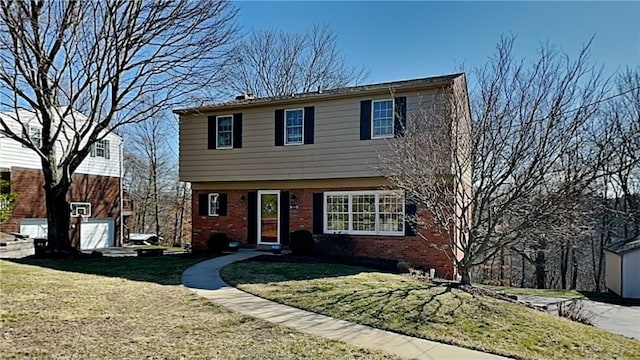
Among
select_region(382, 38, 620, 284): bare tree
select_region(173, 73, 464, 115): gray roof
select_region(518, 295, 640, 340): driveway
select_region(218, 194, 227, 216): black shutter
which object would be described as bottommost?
select_region(518, 295, 640, 340): driveway

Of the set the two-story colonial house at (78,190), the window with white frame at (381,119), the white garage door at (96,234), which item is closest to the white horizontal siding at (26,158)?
the two-story colonial house at (78,190)

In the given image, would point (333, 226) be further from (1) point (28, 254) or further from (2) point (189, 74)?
(1) point (28, 254)

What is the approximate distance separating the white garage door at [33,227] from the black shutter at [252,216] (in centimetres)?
999

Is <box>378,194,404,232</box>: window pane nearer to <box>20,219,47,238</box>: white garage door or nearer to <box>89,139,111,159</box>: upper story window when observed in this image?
<box>20,219,47,238</box>: white garage door

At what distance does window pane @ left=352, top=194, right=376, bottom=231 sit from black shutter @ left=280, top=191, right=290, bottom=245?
8.14ft

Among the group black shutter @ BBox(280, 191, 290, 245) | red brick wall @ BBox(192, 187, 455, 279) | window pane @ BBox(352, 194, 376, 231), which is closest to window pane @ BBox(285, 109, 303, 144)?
red brick wall @ BBox(192, 187, 455, 279)

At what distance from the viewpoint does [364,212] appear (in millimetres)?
14852

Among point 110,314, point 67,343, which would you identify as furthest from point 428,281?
point 67,343

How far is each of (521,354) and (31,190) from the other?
2046 centimetres

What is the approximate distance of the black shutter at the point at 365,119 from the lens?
1434 cm

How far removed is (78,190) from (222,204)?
9557 millimetres

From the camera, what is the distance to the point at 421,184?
1124 cm

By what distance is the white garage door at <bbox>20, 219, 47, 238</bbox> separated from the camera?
1905cm

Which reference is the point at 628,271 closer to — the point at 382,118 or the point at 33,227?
the point at 382,118
